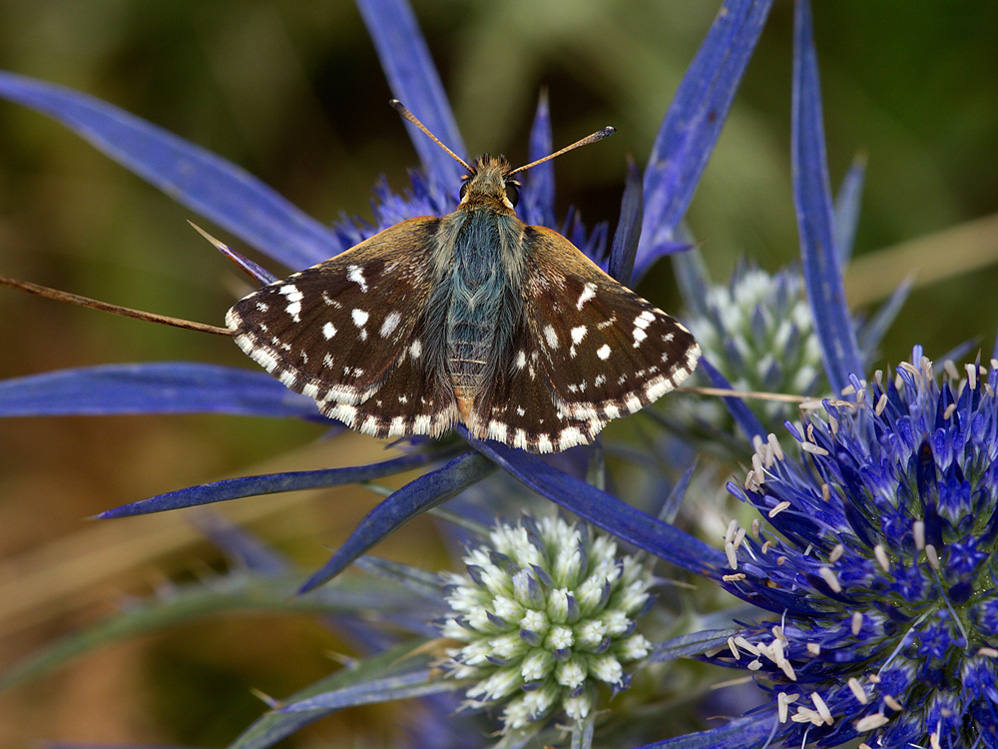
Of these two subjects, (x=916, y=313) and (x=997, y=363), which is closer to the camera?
(x=997, y=363)

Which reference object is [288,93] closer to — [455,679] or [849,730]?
[455,679]

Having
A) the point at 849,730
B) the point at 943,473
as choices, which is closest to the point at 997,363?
the point at 943,473

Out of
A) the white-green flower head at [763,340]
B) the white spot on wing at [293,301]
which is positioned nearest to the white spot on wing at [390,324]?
the white spot on wing at [293,301]

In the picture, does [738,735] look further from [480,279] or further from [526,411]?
[480,279]

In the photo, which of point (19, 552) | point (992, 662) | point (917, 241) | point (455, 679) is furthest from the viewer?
point (19, 552)

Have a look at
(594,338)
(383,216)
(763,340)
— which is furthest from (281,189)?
(594,338)

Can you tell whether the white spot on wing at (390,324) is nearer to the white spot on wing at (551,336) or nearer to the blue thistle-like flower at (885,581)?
the white spot on wing at (551,336)
